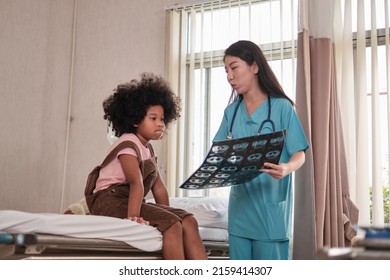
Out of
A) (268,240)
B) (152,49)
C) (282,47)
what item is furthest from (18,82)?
(268,240)

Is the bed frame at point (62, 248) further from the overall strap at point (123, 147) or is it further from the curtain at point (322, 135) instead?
the curtain at point (322, 135)

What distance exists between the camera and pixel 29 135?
3.22m

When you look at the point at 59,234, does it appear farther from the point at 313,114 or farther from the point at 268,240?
the point at 313,114

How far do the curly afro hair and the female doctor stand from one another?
0.33m

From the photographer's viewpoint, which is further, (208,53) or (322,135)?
(208,53)

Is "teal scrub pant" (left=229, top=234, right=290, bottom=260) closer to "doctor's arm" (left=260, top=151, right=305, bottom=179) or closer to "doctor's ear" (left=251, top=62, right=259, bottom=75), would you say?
"doctor's arm" (left=260, top=151, right=305, bottom=179)

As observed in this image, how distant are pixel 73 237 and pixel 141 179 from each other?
353 millimetres

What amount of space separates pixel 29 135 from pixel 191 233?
1845mm

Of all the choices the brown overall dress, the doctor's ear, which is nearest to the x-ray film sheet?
the brown overall dress

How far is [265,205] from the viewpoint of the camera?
1706 millimetres

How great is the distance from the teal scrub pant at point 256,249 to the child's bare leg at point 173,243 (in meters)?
0.18

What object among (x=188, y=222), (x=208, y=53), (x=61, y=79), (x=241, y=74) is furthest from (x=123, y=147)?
(x=61, y=79)

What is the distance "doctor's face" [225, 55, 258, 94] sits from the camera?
181 cm

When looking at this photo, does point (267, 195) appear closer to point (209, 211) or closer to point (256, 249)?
point (256, 249)
